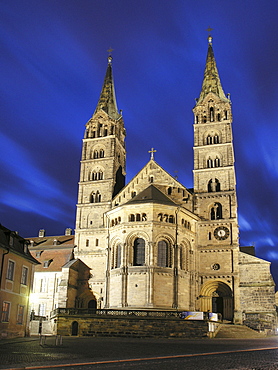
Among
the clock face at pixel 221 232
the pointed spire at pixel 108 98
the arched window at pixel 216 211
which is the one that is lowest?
the clock face at pixel 221 232

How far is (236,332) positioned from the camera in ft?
126

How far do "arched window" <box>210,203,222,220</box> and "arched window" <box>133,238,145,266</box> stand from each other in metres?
10.3

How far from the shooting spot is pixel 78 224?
55.4m

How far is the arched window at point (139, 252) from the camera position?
46344 mm

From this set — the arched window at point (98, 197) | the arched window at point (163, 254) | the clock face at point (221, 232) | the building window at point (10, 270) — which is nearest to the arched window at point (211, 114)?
the clock face at point (221, 232)

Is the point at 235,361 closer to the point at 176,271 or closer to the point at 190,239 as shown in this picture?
the point at 176,271

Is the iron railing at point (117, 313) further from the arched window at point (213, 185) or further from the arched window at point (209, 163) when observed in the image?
the arched window at point (209, 163)

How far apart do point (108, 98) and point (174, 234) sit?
27.0 m

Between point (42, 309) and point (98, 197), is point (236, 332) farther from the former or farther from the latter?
point (98, 197)

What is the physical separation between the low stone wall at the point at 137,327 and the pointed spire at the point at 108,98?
3375 centimetres

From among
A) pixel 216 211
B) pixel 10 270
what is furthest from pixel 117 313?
pixel 216 211

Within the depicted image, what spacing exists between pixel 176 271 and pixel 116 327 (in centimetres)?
1224

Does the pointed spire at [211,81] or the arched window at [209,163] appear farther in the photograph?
the pointed spire at [211,81]

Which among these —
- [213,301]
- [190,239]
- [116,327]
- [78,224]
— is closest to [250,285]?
[213,301]
